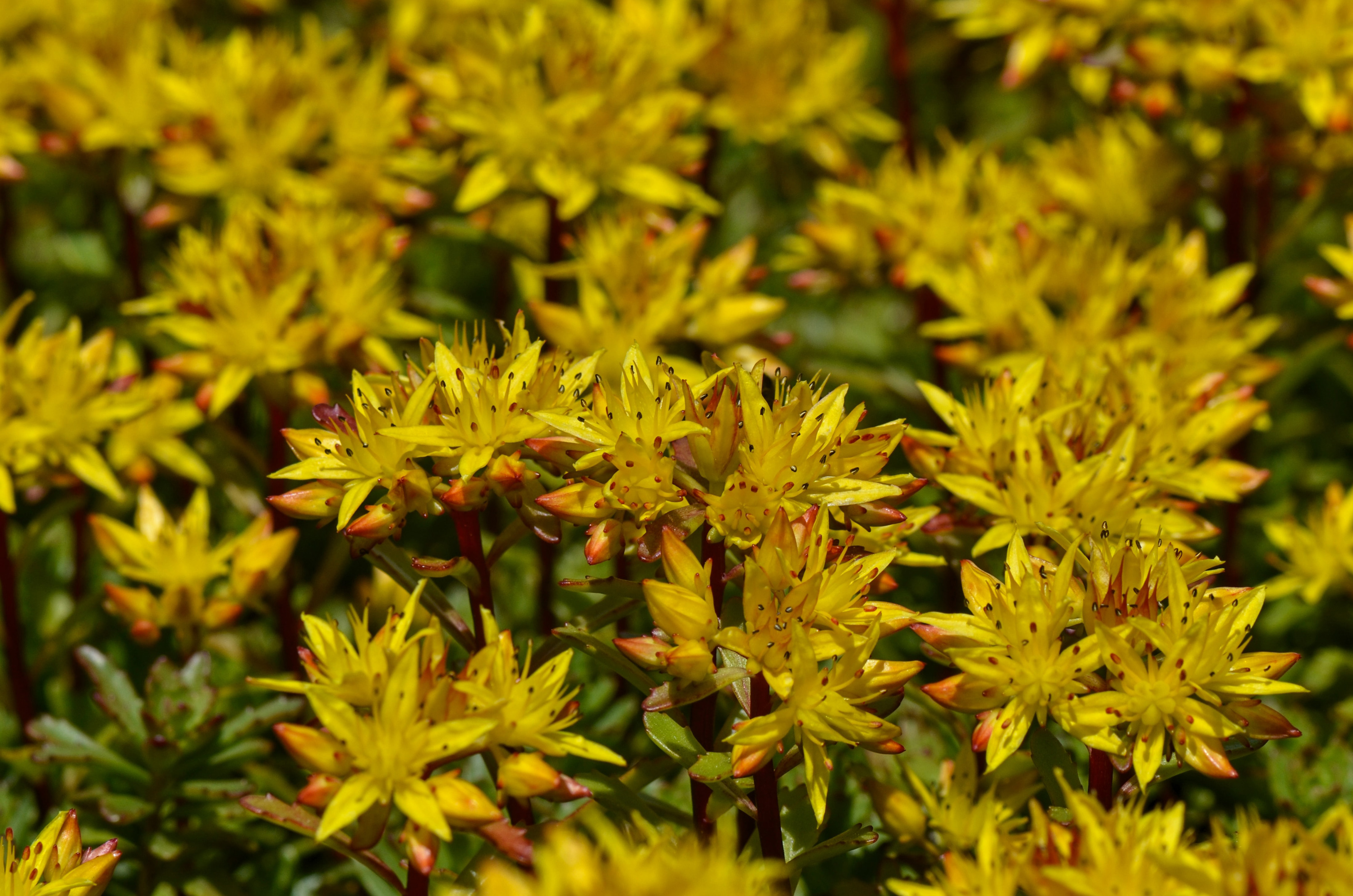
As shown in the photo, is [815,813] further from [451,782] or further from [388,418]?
[388,418]

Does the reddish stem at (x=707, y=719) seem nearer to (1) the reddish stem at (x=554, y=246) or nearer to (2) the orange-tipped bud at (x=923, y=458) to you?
(2) the orange-tipped bud at (x=923, y=458)

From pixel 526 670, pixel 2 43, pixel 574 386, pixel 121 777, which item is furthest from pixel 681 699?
pixel 2 43

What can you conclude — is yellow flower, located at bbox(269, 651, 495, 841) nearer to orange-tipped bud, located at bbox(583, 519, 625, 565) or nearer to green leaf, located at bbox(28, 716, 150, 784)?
orange-tipped bud, located at bbox(583, 519, 625, 565)

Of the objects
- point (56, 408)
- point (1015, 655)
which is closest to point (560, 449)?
point (1015, 655)

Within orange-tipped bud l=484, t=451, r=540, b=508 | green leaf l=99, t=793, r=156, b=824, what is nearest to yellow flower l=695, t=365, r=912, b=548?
orange-tipped bud l=484, t=451, r=540, b=508

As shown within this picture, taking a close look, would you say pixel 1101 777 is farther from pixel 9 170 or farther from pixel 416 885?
pixel 9 170
